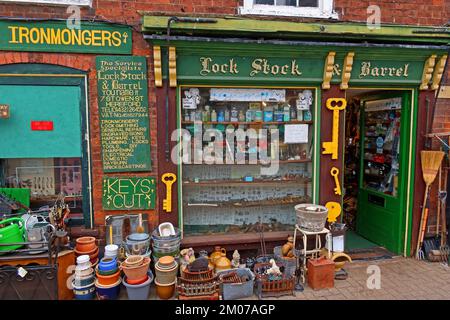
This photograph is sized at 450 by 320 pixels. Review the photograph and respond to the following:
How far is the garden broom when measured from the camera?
17.0 ft

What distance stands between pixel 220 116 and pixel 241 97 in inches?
18.5

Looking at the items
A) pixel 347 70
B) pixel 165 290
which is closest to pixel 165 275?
pixel 165 290

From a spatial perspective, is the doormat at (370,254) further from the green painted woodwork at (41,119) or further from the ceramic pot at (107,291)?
the green painted woodwork at (41,119)

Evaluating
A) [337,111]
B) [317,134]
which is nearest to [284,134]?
[317,134]

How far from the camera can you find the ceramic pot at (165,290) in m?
4.22

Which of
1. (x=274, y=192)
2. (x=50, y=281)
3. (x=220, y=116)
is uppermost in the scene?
(x=220, y=116)

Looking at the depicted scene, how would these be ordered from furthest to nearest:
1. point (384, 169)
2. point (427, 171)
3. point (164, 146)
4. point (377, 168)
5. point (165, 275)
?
point (377, 168)
point (384, 169)
point (427, 171)
point (164, 146)
point (165, 275)

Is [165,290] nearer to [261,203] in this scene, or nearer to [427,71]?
[261,203]

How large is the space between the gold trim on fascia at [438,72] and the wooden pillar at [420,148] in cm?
12

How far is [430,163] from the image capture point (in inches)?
207

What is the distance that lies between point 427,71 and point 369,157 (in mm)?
1949

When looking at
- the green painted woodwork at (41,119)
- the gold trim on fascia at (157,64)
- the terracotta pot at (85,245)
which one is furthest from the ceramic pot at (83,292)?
the gold trim on fascia at (157,64)

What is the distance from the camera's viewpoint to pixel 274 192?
5.62 meters

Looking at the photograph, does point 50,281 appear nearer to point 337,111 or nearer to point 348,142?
point 337,111
